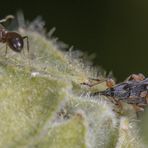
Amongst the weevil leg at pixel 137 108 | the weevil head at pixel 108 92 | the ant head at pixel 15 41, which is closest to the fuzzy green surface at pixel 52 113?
the weevil head at pixel 108 92

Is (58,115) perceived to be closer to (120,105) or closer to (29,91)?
(29,91)

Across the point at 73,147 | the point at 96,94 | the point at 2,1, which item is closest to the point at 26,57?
the point at 96,94

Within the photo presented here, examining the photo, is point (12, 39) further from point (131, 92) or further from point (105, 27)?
point (105, 27)

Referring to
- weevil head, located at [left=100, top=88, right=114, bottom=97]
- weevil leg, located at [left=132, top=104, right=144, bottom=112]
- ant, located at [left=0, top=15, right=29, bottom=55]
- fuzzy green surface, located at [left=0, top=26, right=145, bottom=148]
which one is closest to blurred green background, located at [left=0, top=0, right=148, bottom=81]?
ant, located at [left=0, top=15, right=29, bottom=55]

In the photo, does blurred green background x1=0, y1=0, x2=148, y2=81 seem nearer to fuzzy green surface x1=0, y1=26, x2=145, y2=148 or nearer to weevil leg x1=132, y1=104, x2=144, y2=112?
weevil leg x1=132, y1=104, x2=144, y2=112

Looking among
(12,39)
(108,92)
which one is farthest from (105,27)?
(108,92)

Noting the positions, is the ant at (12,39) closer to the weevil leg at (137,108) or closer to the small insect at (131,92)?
the small insect at (131,92)

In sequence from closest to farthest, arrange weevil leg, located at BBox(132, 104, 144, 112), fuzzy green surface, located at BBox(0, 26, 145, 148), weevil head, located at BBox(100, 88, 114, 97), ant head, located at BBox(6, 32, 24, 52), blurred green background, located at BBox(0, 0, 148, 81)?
fuzzy green surface, located at BBox(0, 26, 145, 148) < weevil head, located at BBox(100, 88, 114, 97) < weevil leg, located at BBox(132, 104, 144, 112) < ant head, located at BBox(6, 32, 24, 52) < blurred green background, located at BBox(0, 0, 148, 81)
